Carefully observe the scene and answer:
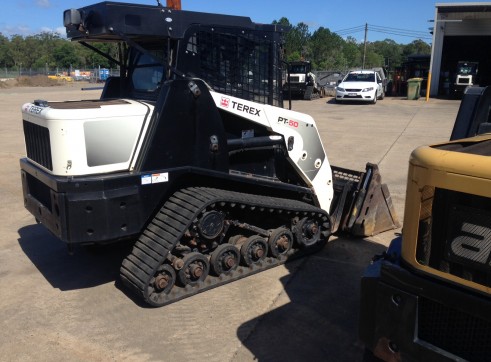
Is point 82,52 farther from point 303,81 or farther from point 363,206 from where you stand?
point 363,206

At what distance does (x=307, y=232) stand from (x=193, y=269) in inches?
58.9

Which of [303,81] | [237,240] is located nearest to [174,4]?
[237,240]

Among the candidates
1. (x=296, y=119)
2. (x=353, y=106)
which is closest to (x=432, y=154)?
(x=296, y=119)

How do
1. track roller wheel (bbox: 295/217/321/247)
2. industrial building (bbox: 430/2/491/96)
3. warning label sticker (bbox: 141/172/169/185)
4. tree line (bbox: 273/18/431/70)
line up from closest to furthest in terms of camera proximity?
warning label sticker (bbox: 141/172/169/185) < track roller wheel (bbox: 295/217/321/247) < industrial building (bbox: 430/2/491/96) < tree line (bbox: 273/18/431/70)

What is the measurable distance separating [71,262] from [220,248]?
174 centimetres

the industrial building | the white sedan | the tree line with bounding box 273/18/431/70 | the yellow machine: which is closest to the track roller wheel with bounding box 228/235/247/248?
the yellow machine

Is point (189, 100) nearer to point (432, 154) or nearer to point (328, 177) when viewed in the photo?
point (328, 177)

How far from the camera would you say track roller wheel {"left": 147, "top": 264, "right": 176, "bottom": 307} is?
4.09 metres

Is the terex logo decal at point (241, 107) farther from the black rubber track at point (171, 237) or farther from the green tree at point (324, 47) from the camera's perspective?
the green tree at point (324, 47)

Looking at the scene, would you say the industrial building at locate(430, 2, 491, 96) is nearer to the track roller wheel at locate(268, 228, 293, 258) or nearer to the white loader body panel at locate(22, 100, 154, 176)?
the track roller wheel at locate(268, 228, 293, 258)

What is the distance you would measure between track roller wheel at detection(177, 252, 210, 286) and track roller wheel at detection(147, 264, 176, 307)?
4.0 inches

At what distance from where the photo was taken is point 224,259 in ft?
14.9

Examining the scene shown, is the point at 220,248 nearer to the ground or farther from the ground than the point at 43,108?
nearer to the ground

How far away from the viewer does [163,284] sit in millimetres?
4137
